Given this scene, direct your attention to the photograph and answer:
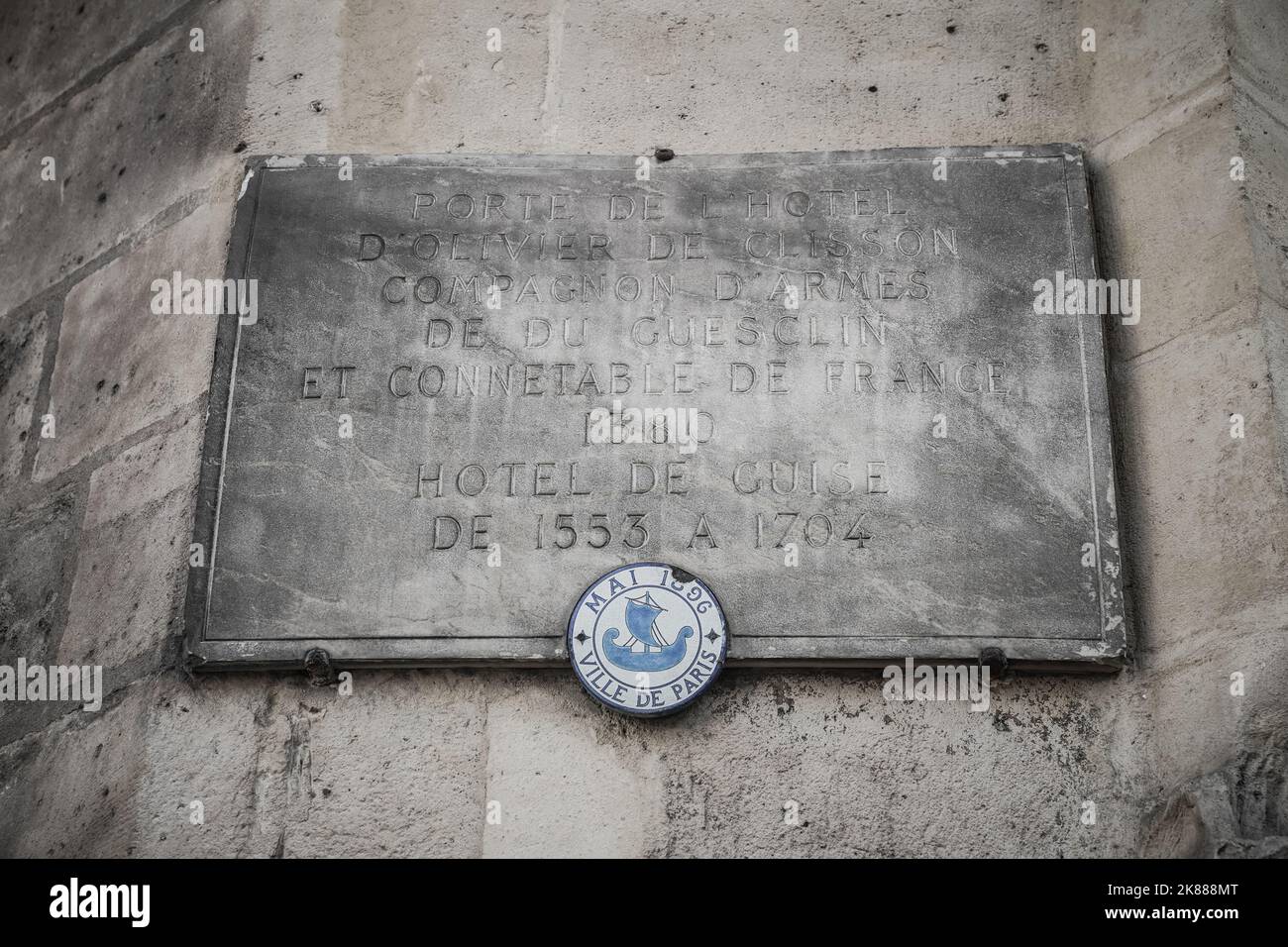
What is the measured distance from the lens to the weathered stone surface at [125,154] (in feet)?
17.1

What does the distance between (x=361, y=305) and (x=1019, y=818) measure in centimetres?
241

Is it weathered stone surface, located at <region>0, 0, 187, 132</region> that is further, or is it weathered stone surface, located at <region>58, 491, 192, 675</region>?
weathered stone surface, located at <region>0, 0, 187, 132</region>

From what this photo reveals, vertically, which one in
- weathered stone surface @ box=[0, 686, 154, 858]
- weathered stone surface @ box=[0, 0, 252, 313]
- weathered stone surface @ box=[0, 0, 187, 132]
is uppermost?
weathered stone surface @ box=[0, 0, 187, 132]

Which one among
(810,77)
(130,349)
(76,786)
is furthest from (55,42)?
(76,786)

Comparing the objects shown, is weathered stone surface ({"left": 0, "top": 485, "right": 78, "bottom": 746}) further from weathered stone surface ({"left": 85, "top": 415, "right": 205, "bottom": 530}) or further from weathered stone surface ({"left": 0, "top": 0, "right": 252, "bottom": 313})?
weathered stone surface ({"left": 0, "top": 0, "right": 252, "bottom": 313})

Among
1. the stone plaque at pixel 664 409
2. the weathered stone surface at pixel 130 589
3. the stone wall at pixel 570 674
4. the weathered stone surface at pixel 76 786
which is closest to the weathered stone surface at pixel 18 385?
the stone wall at pixel 570 674

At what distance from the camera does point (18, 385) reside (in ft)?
17.3

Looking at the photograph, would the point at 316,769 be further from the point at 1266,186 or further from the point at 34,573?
the point at 1266,186

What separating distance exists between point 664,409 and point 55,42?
3.06 meters

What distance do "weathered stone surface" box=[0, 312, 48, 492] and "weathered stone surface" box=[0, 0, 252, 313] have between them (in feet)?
0.52

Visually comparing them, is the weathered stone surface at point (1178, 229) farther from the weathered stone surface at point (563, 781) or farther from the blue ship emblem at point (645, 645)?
the weathered stone surface at point (563, 781)

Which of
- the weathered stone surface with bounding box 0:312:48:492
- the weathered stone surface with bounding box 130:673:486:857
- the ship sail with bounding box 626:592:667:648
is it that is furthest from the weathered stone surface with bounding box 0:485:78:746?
the ship sail with bounding box 626:592:667:648

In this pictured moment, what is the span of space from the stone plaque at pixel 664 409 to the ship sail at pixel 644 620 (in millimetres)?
129

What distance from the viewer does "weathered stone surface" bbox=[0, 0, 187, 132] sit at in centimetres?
569
